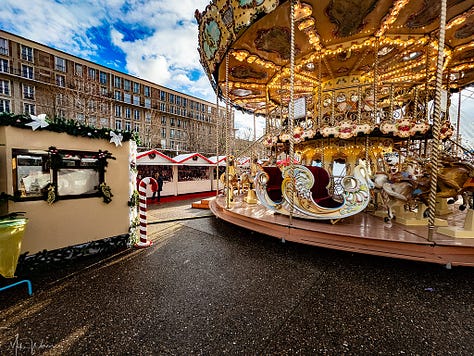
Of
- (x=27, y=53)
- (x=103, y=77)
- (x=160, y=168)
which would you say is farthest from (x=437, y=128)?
(x=103, y=77)

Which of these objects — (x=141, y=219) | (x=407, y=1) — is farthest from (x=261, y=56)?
(x=141, y=219)

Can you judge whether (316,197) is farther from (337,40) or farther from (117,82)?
(117,82)

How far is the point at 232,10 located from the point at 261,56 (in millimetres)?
2792

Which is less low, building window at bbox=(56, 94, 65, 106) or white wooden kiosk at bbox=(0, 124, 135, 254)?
building window at bbox=(56, 94, 65, 106)

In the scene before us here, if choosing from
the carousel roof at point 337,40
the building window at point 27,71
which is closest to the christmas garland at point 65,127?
the carousel roof at point 337,40

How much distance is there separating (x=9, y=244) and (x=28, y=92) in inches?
1556

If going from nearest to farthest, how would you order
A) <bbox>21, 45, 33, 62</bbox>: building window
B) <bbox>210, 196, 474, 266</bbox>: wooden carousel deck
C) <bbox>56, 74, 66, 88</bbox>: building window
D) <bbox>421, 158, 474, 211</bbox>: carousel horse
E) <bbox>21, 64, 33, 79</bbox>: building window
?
1. <bbox>210, 196, 474, 266</bbox>: wooden carousel deck
2. <bbox>421, 158, 474, 211</bbox>: carousel horse
3. <bbox>21, 64, 33, 79</bbox>: building window
4. <bbox>21, 45, 33, 62</bbox>: building window
5. <bbox>56, 74, 66, 88</bbox>: building window

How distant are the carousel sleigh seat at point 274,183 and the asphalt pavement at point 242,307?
2.16 m

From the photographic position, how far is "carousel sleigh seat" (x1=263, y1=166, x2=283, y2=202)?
19.6ft

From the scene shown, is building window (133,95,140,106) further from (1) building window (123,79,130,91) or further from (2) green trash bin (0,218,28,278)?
(2) green trash bin (0,218,28,278)

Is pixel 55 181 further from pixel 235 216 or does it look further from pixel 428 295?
pixel 428 295

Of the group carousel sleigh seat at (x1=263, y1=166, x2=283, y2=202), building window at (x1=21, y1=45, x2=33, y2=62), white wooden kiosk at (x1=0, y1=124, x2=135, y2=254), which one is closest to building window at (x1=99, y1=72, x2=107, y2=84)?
building window at (x1=21, y1=45, x2=33, y2=62)

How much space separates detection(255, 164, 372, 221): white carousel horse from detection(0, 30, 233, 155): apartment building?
7.84m

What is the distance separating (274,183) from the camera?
6305mm
